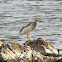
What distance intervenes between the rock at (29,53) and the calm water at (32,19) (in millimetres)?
4595

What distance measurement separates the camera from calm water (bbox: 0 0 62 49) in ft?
78.5

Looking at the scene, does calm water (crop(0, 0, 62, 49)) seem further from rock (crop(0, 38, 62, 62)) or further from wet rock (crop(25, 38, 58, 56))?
rock (crop(0, 38, 62, 62))

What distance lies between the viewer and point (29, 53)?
15.5m

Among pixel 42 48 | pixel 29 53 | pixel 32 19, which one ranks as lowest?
pixel 32 19

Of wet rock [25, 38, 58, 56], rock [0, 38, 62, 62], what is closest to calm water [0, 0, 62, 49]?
wet rock [25, 38, 58, 56]

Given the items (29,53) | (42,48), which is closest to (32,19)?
(42,48)

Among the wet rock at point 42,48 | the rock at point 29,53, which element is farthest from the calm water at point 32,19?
the rock at point 29,53

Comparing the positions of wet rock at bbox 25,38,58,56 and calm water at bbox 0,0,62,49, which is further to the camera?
calm water at bbox 0,0,62,49

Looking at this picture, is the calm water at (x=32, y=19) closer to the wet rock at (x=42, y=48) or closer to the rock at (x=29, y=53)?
the wet rock at (x=42, y=48)

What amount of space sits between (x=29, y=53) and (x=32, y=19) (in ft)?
53.7

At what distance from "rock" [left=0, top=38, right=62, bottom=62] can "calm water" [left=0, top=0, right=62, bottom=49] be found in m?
4.59

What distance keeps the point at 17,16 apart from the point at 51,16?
13.9 feet

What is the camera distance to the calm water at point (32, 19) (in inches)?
942

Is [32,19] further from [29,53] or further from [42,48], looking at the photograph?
[29,53]
